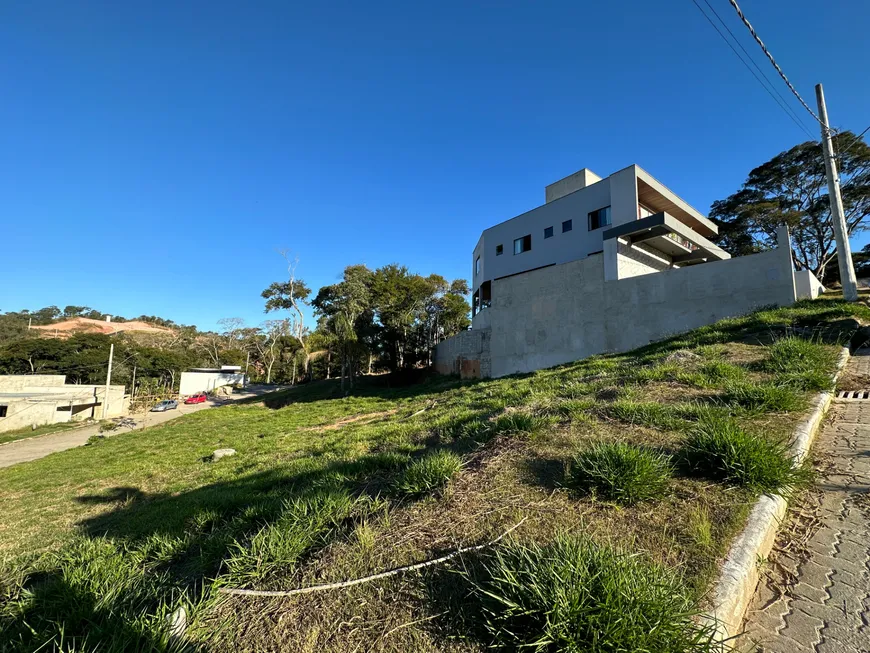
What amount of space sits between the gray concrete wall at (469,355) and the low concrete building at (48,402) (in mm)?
29730

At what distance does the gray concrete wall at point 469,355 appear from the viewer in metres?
21.4

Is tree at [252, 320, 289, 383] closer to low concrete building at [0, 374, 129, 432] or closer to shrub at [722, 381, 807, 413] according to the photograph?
low concrete building at [0, 374, 129, 432]

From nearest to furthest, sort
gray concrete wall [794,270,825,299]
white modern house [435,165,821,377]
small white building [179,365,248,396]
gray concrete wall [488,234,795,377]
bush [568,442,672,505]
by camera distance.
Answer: bush [568,442,672,505] < gray concrete wall [794,270,825,299] < gray concrete wall [488,234,795,377] < white modern house [435,165,821,377] < small white building [179,365,248,396]

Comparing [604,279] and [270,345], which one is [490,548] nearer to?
[604,279]

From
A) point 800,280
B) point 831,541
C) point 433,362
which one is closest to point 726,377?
point 831,541

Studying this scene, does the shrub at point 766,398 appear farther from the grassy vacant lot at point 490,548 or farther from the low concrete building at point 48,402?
the low concrete building at point 48,402

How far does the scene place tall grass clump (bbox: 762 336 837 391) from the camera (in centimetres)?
422

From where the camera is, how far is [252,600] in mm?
1953

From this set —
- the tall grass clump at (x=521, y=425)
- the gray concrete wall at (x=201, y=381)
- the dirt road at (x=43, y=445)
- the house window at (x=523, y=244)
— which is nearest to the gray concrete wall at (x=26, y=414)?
the dirt road at (x=43, y=445)

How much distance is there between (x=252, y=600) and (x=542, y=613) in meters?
1.53

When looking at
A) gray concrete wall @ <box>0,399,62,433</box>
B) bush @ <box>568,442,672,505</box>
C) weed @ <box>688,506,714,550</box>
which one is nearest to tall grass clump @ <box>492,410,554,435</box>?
bush @ <box>568,442,672,505</box>

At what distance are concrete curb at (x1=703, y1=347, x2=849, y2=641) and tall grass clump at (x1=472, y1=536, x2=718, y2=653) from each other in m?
0.16

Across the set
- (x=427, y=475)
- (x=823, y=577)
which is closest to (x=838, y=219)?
(x=823, y=577)

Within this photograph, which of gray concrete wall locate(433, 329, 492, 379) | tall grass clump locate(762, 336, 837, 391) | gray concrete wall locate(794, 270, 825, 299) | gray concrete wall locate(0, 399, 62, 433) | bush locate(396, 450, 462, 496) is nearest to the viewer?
bush locate(396, 450, 462, 496)
